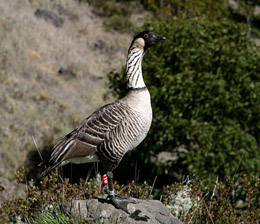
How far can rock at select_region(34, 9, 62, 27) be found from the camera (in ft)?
93.7

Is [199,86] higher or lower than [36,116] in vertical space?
higher

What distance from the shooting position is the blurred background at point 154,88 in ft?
37.0

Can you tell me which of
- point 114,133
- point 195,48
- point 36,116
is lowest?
point 36,116

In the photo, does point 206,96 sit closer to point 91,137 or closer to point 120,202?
point 91,137

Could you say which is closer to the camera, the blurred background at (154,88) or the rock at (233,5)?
the blurred background at (154,88)

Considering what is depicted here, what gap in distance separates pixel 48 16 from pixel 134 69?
78.1 ft

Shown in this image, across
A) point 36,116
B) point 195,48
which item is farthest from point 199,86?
point 36,116

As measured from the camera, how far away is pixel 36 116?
18.6m

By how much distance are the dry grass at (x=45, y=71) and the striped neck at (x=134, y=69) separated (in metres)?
9.59

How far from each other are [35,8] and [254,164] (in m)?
22.6

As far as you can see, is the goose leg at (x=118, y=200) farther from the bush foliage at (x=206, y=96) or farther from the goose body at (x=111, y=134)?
the bush foliage at (x=206, y=96)

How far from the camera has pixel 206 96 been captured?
37.8 feet

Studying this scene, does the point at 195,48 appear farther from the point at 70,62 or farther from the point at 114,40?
the point at 114,40

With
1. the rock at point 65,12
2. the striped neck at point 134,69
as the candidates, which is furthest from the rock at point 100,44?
the striped neck at point 134,69
